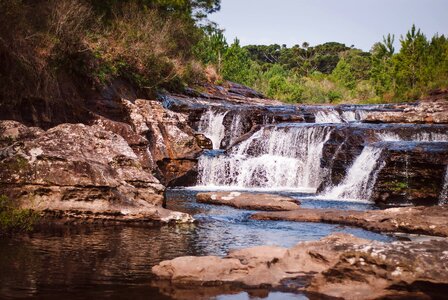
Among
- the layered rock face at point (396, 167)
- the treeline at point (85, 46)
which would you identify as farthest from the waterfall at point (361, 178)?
the treeline at point (85, 46)

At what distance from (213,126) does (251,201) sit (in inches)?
412

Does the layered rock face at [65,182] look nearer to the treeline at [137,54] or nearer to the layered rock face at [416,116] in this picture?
the treeline at [137,54]

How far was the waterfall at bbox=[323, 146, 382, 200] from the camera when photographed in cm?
1545

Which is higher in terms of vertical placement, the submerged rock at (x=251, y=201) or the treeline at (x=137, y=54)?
the treeline at (x=137, y=54)

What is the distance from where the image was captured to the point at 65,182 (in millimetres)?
9070

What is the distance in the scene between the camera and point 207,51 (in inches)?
1891

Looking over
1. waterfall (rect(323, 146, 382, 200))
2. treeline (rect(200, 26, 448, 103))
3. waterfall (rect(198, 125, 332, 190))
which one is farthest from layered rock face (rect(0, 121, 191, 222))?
treeline (rect(200, 26, 448, 103))

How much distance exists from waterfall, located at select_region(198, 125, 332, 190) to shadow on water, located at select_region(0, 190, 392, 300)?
7.03m

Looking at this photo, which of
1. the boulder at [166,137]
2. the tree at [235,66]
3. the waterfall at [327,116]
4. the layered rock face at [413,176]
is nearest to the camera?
the layered rock face at [413,176]

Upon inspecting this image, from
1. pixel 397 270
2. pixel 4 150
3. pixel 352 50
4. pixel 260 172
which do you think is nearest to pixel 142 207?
pixel 4 150

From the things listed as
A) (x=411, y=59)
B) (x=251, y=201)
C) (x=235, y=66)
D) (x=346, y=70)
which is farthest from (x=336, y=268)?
(x=346, y=70)

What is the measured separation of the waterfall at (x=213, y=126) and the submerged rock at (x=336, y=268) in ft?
Answer: 53.1

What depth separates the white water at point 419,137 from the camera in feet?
58.6

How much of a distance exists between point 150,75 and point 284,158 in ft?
24.8
